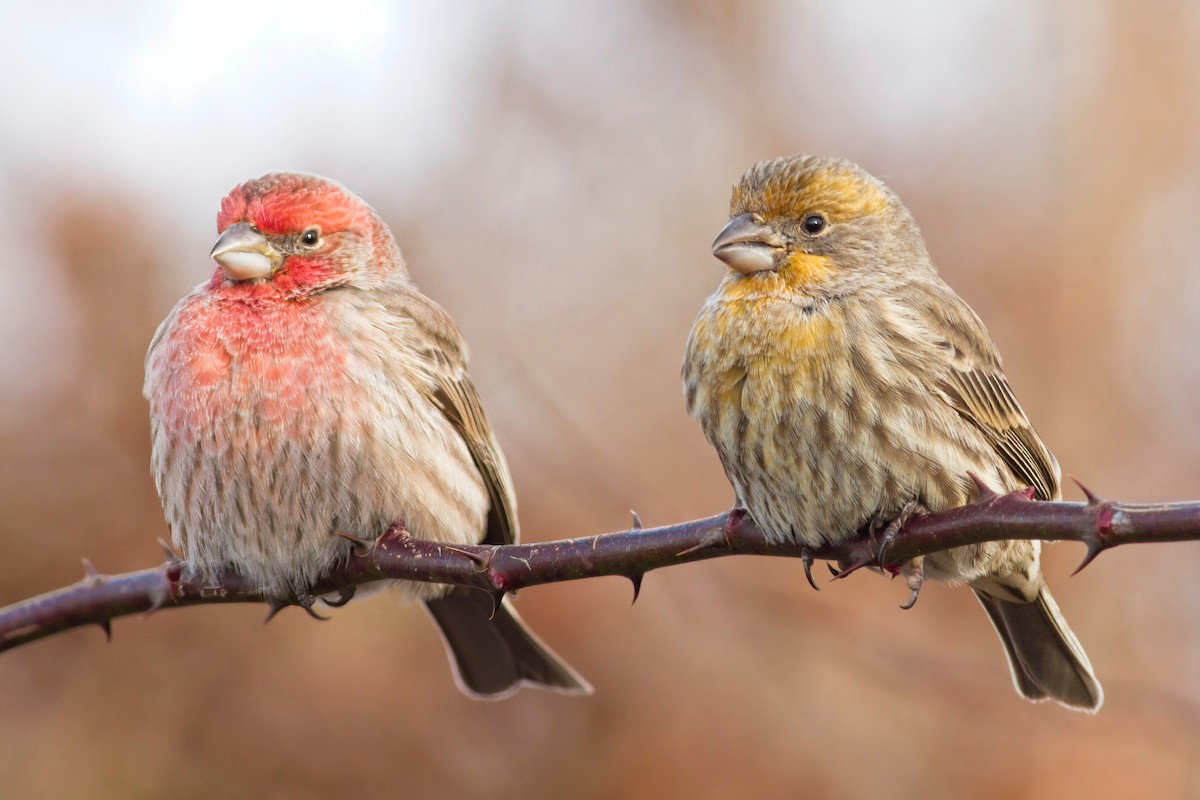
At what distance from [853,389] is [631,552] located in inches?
49.6

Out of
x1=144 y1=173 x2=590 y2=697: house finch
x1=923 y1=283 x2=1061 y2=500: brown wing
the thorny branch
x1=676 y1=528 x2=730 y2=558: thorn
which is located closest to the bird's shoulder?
x1=923 y1=283 x2=1061 y2=500: brown wing

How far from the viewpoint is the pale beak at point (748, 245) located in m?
4.88

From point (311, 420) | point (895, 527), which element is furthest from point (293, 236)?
point (895, 527)

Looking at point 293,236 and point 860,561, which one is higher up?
point 293,236

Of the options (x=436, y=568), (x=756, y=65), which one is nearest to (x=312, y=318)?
(x=436, y=568)

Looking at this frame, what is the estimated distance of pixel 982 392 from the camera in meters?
5.10

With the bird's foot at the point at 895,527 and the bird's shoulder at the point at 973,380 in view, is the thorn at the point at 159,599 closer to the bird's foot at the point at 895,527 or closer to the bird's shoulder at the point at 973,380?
the bird's foot at the point at 895,527

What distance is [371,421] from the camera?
5.41 meters

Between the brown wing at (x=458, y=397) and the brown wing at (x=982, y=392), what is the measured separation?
205 centimetres

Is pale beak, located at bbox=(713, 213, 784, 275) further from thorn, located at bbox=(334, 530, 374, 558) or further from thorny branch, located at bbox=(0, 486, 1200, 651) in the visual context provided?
thorn, located at bbox=(334, 530, 374, 558)

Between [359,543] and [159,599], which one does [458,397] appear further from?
[159,599]

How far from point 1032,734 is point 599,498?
114 inches

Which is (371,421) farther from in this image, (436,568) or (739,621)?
(739,621)

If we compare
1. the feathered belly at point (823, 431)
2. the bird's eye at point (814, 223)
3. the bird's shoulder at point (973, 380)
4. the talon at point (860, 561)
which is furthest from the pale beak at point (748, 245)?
the talon at point (860, 561)
